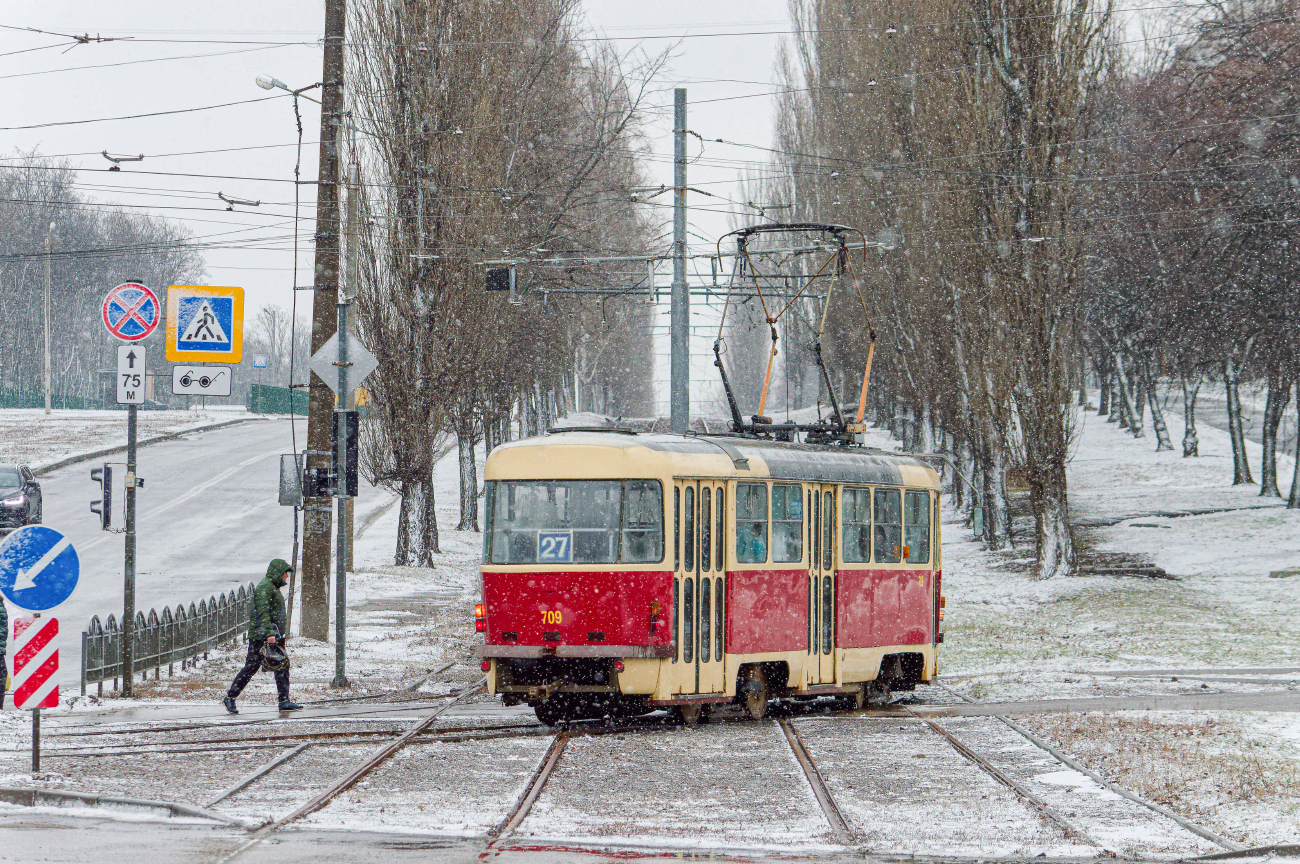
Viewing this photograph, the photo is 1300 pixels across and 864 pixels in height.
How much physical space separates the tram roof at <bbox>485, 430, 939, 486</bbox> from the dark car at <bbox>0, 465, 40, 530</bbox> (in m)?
23.4

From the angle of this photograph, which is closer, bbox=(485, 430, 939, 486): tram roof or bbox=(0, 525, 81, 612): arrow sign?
bbox=(0, 525, 81, 612): arrow sign

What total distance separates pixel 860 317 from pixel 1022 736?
40.1m

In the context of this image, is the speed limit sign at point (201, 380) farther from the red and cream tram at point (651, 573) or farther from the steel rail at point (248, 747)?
the steel rail at point (248, 747)

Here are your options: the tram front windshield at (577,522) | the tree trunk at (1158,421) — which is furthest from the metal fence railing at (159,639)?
the tree trunk at (1158,421)

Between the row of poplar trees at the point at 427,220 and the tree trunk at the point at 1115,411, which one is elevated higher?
the row of poplar trees at the point at 427,220

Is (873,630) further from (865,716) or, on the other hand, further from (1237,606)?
(1237,606)

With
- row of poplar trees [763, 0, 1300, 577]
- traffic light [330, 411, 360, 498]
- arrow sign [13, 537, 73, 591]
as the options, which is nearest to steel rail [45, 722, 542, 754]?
arrow sign [13, 537, 73, 591]

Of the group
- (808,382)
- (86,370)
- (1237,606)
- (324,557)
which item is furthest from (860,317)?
(808,382)

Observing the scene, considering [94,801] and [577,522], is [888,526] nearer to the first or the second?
[577,522]

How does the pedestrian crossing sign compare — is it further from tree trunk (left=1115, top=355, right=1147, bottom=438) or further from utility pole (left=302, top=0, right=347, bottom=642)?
tree trunk (left=1115, top=355, right=1147, bottom=438)

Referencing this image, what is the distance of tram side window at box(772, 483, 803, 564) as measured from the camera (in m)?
15.6

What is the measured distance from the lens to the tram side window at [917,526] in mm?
18281

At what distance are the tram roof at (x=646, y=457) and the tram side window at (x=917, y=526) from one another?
2355 millimetres

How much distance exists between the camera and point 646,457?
14148 millimetres
